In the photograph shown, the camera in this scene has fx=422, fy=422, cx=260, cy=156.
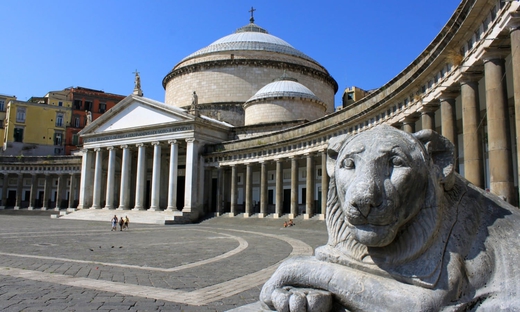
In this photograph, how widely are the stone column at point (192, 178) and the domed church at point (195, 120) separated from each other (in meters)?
0.10

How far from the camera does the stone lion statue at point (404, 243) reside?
3.26 meters

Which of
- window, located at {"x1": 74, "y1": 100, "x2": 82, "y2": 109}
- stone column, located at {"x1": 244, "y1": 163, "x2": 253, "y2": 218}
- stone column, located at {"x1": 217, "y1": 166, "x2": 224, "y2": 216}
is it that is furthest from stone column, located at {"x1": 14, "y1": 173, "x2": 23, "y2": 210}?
stone column, located at {"x1": 244, "y1": 163, "x2": 253, "y2": 218}

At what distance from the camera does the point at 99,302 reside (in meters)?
6.96

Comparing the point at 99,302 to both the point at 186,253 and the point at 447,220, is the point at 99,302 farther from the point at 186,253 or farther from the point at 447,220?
the point at 186,253

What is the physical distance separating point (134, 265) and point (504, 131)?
11.9m

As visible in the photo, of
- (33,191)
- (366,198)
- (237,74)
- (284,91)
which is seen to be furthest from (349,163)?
(33,191)

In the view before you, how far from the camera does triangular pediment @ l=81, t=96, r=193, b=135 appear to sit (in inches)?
1747

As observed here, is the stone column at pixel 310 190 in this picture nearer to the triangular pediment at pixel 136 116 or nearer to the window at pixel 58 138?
the triangular pediment at pixel 136 116

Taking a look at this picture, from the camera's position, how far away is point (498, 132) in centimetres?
1338

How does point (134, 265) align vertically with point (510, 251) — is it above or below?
below

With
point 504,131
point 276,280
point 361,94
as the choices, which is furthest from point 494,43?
point 361,94

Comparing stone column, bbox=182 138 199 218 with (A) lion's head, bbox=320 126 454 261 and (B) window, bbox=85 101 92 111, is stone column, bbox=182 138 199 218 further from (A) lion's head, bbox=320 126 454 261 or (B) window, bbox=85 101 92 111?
(B) window, bbox=85 101 92 111

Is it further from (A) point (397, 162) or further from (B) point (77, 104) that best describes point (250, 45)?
(A) point (397, 162)

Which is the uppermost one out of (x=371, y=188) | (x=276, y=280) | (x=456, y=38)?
(x=456, y=38)
